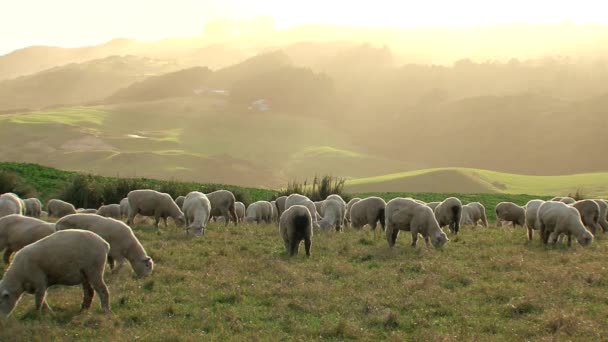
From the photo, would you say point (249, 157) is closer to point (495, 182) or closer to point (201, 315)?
point (495, 182)

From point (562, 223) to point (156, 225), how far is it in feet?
45.6

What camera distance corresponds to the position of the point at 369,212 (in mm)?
23234

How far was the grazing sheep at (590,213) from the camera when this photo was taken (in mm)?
22094

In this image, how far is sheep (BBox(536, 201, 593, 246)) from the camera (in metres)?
19.1

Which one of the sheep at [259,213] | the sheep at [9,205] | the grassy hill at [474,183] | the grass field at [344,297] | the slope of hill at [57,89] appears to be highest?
the slope of hill at [57,89]

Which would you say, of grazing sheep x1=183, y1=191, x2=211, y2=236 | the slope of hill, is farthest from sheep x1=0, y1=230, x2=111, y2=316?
the slope of hill

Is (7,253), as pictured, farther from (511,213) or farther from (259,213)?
(511,213)

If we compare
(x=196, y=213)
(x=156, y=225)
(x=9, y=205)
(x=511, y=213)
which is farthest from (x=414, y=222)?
(x=9, y=205)

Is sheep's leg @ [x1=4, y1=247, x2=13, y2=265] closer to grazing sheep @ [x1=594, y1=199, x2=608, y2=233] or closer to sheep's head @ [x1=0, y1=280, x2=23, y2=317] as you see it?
sheep's head @ [x1=0, y1=280, x2=23, y2=317]

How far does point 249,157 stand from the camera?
11850 centimetres

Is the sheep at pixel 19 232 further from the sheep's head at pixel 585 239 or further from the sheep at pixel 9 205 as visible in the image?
the sheep's head at pixel 585 239

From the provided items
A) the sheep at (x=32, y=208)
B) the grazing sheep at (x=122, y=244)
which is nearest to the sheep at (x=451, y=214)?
the grazing sheep at (x=122, y=244)

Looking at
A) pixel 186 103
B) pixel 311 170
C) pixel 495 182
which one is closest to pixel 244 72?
pixel 186 103

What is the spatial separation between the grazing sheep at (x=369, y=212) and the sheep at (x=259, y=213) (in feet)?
19.4
